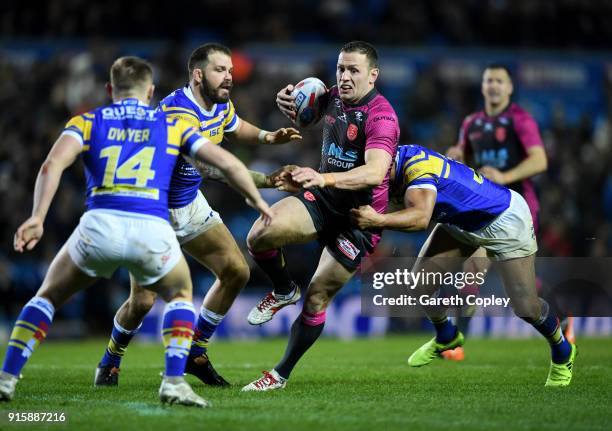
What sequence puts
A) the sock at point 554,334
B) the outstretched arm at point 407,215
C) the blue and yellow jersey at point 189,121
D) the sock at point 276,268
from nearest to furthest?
the outstretched arm at point 407,215 < the blue and yellow jersey at point 189,121 < the sock at point 276,268 < the sock at point 554,334

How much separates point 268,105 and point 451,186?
9.83 meters

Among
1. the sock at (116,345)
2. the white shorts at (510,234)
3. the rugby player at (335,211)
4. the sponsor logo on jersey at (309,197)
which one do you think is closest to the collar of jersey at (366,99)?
the rugby player at (335,211)

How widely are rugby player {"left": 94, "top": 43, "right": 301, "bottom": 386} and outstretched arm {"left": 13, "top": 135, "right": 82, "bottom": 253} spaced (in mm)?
1515

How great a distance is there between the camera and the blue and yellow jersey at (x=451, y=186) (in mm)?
7273

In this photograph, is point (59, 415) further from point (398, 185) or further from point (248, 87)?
point (248, 87)

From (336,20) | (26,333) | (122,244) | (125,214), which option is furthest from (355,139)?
(336,20)

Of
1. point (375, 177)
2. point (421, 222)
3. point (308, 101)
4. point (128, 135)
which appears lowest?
point (421, 222)

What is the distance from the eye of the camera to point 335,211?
735 centimetres

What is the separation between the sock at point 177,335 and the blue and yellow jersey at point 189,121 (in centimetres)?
158

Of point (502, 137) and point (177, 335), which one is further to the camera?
point (502, 137)

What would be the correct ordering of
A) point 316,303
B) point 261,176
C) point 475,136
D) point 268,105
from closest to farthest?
1. point 261,176
2. point 316,303
3. point 475,136
4. point 268,105

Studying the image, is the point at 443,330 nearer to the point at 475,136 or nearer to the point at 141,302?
the point at 475,136

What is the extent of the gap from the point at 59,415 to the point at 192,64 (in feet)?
10.3

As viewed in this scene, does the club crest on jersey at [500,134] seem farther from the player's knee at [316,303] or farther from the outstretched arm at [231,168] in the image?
the outstretched arm at [231,168]
